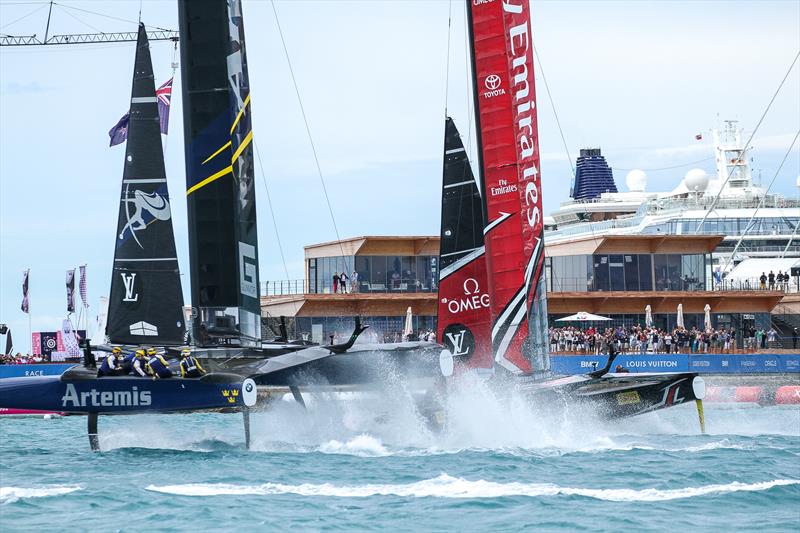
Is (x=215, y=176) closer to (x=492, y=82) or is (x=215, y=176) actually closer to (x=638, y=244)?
(x=492, y=82)

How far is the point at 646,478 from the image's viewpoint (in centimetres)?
1644

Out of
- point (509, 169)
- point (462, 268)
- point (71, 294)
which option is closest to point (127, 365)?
point (462, 268)

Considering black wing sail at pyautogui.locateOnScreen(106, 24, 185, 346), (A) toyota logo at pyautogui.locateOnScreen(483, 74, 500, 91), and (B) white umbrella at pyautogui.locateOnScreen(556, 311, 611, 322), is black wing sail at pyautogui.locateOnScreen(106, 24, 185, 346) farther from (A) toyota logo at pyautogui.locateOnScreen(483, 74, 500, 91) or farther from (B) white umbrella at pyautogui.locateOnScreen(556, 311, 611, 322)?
(B) white umbrella at pyautogui.locateOnScreen(556, 311, 611, 322)

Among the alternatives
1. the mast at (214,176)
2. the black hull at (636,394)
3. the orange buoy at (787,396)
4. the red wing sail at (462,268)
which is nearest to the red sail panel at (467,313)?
the red wing sail at (462,268)

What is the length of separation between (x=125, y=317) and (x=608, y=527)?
14.1m

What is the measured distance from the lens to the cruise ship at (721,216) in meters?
69.3

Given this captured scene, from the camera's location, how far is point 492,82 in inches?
947

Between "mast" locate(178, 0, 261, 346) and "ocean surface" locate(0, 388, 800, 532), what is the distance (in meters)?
2.26

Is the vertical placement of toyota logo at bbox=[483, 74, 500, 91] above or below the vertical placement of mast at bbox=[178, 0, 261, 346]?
above

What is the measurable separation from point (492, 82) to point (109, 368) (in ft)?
30.9

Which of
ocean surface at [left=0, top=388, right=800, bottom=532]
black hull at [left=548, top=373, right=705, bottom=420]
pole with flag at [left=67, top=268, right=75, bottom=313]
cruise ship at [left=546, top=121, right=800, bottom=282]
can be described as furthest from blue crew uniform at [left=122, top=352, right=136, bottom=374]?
cruise ship at [left=546, top=121, right=800, bottom=282]

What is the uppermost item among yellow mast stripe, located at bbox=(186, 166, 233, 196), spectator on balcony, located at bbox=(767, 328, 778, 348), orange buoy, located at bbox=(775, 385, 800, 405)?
yellow mast stripe, located at bbox=(186, 166, 233, 196)

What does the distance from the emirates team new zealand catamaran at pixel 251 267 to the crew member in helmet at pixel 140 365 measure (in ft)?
0.76

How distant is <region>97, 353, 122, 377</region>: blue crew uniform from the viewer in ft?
63.5
